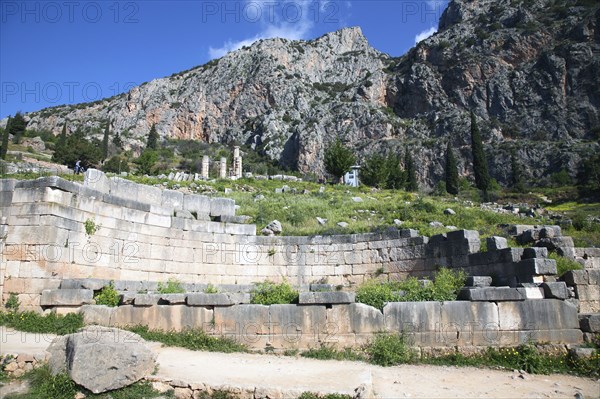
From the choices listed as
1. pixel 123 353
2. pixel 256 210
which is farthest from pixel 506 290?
pixel 256 210

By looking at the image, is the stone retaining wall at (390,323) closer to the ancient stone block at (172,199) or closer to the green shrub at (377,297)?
the green shrub at (377,297)

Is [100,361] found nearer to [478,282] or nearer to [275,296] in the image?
[275,296]

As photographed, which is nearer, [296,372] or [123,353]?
[123,353]

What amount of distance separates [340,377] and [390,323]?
2.60 meters

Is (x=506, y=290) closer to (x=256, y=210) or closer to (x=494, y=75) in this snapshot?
(x=256, y=210)

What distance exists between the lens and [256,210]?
75.2ft

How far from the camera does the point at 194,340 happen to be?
10.5 m

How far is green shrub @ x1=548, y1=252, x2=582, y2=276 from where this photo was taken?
12258 mm

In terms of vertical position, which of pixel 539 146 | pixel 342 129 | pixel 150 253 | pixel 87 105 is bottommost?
pixel 150 253

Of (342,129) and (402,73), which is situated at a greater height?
(402,73)

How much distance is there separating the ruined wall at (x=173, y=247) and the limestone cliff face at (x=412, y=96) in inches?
2805

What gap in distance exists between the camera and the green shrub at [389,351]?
973cm

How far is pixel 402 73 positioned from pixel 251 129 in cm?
4350

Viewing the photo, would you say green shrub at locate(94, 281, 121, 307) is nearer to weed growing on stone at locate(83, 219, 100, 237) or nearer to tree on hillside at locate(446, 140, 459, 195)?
weed growing on stone at locate(83, 219, 100, 237)
